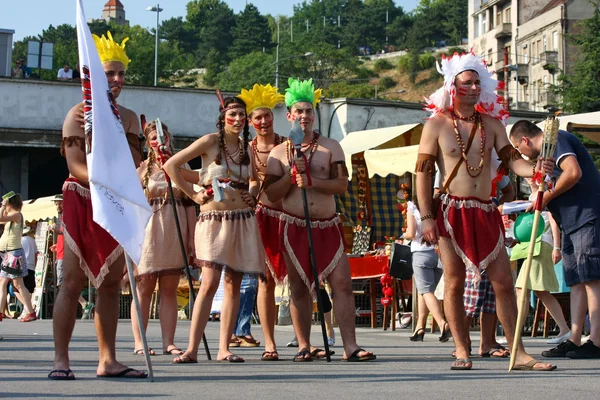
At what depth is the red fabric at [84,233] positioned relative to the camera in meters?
7.34

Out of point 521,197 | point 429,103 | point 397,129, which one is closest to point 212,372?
point 429,103

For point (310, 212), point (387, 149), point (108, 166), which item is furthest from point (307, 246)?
point (387, 149)

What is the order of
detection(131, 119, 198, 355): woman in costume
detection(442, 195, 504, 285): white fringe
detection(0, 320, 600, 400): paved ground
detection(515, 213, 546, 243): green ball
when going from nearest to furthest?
1. detection(0, 320, 600, 400): paved ground
2. detection(442, 195, 504, 285): white fringe
3. detection(131, 119, 198, 355): woman in costume
4. detection(515, 213, 546, 243): green ball

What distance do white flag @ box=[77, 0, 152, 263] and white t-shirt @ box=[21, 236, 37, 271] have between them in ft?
41.7

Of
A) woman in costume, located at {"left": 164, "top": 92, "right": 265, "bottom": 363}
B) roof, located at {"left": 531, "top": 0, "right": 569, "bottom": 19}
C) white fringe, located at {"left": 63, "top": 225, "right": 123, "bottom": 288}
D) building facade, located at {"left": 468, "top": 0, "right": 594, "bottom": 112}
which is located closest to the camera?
white fringe, located at {"left": 63, "top": 225, "right": 123, "bottom": 288}

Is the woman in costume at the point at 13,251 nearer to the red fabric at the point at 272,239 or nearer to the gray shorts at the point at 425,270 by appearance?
the gray shorts at the point at 425,270

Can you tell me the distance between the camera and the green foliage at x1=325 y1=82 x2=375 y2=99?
136250mm

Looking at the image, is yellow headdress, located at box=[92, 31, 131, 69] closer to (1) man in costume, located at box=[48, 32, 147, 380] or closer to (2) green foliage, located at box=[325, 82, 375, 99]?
(1) man in costume, located at box=[48, 32, 147, 380]

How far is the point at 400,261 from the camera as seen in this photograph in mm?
14875

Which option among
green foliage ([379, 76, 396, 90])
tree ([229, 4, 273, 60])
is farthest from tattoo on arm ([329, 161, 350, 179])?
tree ([229, 4, 273, 60])

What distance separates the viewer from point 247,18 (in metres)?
187

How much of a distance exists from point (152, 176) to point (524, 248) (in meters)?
4.92

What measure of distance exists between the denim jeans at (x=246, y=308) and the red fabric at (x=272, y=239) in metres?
1.84

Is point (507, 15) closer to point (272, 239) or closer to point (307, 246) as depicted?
point (272, 239)
